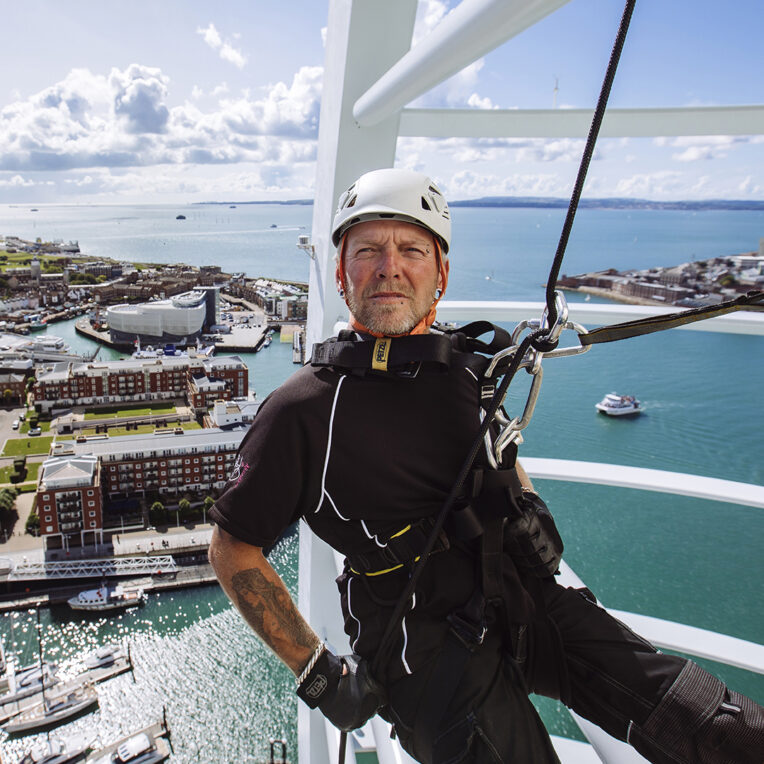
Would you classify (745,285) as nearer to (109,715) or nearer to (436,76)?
(436,76)

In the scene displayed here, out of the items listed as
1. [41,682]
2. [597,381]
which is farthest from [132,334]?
[597,381]

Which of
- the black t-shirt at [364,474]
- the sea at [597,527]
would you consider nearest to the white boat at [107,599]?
the sea at [597,527]

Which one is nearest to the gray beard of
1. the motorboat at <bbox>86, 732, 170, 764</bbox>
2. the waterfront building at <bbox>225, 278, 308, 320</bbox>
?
the motorboat at <bbox>86, 732, 170, 764</bbox>

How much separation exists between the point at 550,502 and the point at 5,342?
79.2 ft

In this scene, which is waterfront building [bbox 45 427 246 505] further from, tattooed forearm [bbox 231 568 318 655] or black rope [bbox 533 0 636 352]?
black rope [bbox 533 0 636 352]

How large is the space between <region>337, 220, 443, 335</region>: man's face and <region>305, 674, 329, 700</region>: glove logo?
1.43 ft

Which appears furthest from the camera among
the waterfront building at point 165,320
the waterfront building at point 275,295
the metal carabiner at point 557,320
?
the waterfront building at point 275,295

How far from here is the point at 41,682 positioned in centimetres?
1000

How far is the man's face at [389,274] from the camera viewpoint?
0.84 metres

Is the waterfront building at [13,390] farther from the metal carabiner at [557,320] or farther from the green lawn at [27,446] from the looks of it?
the metal carabiner at [557,320]

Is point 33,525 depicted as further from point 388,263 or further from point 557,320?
point 557,320

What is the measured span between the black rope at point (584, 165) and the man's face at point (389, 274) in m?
0.22

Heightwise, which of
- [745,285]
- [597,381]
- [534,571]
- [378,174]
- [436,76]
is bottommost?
[597,381]

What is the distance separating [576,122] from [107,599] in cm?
1315
